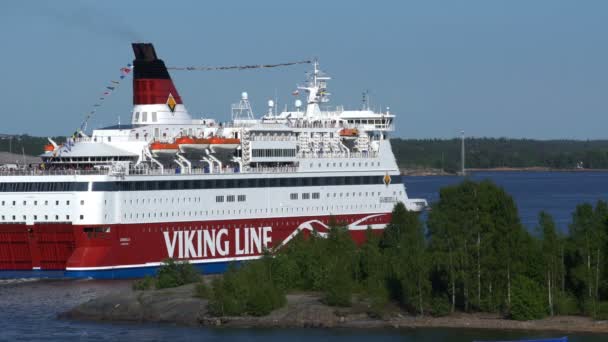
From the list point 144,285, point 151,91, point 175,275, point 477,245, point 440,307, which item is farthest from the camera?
point 151,91

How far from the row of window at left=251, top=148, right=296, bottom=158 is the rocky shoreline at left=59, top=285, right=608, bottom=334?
1402cm

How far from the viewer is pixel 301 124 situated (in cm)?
7256

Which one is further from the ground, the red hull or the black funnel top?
the black funnel top

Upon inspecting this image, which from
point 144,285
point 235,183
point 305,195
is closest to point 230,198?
point 235,183

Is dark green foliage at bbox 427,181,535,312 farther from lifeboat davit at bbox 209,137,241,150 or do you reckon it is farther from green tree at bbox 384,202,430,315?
lifeboat davit at bbox 209,137,241,150

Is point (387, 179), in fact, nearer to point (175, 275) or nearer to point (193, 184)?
point (193, 184)

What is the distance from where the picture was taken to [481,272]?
50.0 metres

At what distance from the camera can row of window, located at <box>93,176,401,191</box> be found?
2499 inches

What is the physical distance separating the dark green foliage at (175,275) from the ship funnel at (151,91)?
12.2 m

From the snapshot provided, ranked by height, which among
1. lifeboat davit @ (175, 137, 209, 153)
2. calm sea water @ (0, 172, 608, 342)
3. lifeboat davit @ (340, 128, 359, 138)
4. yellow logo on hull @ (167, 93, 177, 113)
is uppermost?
yellow logo on hull @ (167, 93, 177, 113)

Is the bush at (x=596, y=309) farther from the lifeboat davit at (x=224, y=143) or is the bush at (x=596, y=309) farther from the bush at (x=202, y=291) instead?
the lifeboat davit at (x=224, y=143)

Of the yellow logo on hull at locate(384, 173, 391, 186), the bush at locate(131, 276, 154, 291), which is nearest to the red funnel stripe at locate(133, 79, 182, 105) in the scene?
the yellow logo on hull at locate(384, 173, 391, 186)

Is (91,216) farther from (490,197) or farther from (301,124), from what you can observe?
(490,197)

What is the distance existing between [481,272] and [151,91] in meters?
24.2
